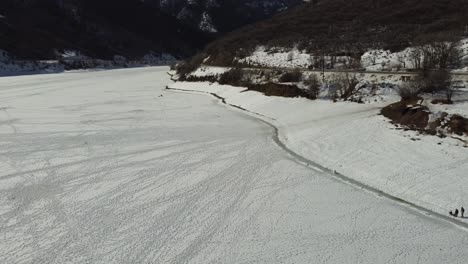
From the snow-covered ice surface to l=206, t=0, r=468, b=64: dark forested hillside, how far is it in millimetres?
14955

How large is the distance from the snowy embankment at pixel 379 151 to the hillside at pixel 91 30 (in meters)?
69.5

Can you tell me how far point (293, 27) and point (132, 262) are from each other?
136 feet

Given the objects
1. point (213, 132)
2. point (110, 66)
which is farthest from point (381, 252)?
point (110, 66)

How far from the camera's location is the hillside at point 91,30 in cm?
8548

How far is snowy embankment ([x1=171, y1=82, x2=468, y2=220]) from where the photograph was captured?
9.79 metres

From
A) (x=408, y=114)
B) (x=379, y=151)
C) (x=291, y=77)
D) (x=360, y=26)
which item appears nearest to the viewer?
(x=379, y=151)

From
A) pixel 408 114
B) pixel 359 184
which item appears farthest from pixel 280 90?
pixel 359 184

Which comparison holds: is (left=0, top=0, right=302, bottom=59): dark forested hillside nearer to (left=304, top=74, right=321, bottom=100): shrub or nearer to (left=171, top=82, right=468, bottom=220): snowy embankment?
(left=304, top=74, right=321, bottom=100): shrub

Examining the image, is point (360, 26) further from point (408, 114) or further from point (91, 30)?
point (91, 30)

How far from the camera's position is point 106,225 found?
8.64m

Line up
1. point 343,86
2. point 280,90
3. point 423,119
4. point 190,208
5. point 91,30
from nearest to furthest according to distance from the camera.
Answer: point 190,208, point 423,119, point 343,86, point 280,90, point 91,30

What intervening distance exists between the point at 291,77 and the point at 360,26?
18.4 m

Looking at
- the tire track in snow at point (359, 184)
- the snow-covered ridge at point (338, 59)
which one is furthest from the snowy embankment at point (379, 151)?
the snow-covered ridge at point (338, 59)

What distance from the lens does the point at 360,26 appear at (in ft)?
129
